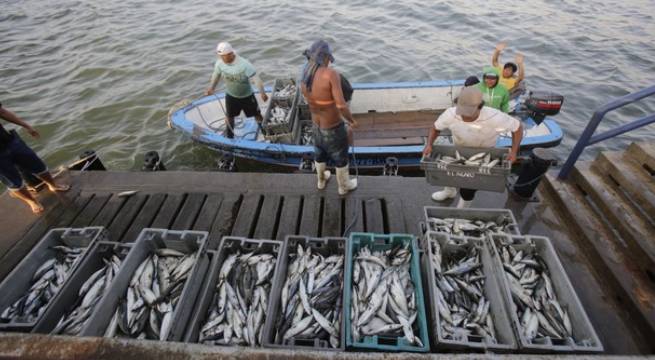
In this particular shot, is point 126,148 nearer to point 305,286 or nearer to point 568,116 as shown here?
point 305,286

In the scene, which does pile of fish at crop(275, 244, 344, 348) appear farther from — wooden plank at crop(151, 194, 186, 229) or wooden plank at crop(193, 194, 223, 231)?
wooden plank at crop(151, 194, 186, 229)

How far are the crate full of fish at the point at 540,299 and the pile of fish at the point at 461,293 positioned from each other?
26cm

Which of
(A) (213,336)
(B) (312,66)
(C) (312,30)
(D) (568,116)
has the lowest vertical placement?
(D) (568,116)

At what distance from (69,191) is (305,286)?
16.1 feet

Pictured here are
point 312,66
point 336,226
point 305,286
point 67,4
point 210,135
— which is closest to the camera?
point 305,286

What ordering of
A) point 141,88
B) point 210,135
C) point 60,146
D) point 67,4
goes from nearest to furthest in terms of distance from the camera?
point 210,135 < point 60,146 < point 141,88 < point 67,4

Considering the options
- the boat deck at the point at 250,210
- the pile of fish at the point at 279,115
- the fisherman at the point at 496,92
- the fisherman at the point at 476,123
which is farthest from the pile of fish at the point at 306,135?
the fisherman at the point at 476,123

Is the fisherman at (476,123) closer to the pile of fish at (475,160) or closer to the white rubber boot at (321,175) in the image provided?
the pile of fish at (475,160)

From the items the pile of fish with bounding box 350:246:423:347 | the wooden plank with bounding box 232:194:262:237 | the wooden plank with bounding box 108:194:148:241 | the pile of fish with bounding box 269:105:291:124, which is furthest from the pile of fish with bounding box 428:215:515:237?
the pile of fish with bounding box 269:105:291:124

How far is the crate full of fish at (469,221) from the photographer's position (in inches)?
141

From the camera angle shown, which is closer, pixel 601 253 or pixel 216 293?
pixel 216 293

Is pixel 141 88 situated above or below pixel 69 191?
below

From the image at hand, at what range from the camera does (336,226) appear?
461 cm

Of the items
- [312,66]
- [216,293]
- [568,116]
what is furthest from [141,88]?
[568,116]
